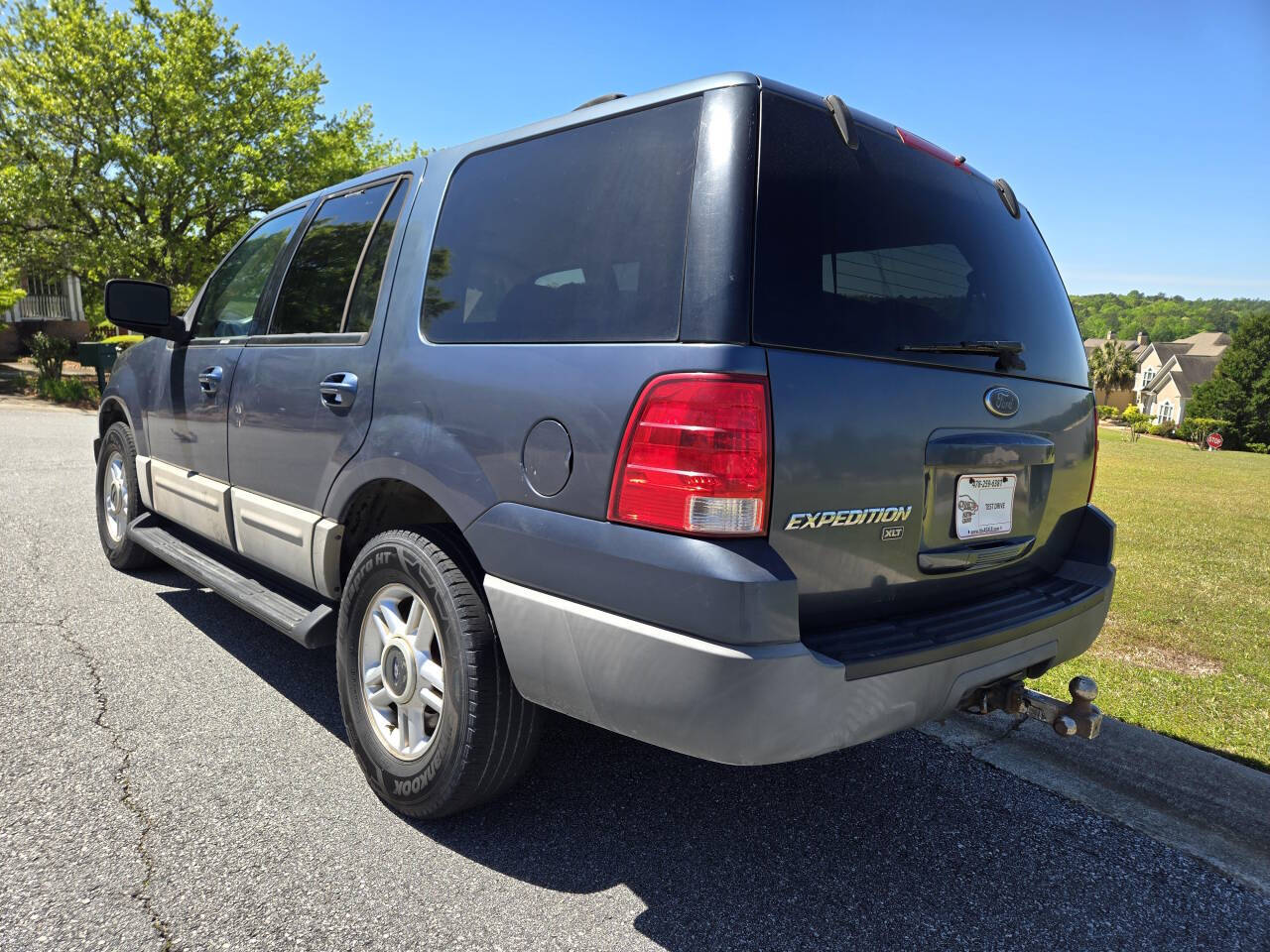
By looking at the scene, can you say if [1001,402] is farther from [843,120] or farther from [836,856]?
[836,856]

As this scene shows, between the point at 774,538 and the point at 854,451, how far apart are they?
1.03ft

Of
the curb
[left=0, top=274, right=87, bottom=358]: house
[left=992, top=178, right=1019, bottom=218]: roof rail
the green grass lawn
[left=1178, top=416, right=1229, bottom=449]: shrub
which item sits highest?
[left=0, top=274, right=87, bottom=358]: house

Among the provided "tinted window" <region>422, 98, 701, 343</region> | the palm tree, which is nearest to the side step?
"tinted window" <region>422, 98, 701, 343</region>

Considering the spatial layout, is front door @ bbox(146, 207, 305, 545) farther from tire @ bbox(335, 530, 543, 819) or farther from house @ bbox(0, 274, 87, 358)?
house @ bbox(0, 274, 87, 358)

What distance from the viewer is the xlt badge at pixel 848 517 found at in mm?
1906

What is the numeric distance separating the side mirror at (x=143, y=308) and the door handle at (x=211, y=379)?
1.44 feet

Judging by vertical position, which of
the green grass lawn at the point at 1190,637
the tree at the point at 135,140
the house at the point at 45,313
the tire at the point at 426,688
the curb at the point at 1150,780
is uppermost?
the tree at the point at 135,140

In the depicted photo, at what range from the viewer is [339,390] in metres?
2.85

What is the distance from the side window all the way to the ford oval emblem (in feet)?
9.66

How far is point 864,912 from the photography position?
2230 millimetres

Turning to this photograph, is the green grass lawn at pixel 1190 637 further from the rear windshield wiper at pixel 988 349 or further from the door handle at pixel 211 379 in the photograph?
the door handle at pixel 211 379

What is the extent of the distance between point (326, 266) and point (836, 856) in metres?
2.78

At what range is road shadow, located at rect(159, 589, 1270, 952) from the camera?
2.19 meters

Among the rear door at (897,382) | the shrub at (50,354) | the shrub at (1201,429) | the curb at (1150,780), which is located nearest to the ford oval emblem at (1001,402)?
the rear door at (897,382)
